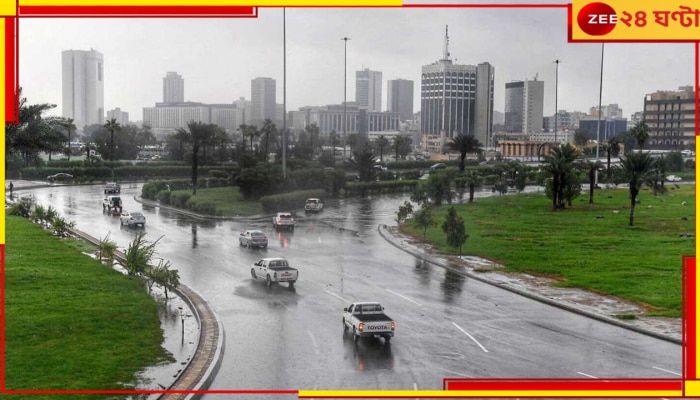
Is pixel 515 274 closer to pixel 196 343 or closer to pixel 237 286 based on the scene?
pixel 237 286

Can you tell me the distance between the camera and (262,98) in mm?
15797

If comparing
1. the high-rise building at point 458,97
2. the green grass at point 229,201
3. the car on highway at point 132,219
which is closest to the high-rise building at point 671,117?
the high-rise building at point 458,97

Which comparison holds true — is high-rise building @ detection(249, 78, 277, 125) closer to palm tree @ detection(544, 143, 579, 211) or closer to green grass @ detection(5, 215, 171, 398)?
green grass @ detection(5, 215, 171, 398)

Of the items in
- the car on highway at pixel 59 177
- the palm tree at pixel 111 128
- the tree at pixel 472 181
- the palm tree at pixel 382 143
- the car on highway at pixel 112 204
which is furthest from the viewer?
the tree at pixel 472 181

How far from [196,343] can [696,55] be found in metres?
8.77

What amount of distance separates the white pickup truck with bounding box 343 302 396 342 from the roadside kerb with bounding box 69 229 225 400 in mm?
2138

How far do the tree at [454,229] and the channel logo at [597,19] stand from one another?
7.94 metres

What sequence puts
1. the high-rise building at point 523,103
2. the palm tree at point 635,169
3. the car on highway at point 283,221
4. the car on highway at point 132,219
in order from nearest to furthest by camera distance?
the high-rise building at point 523,103 < the car on highway at point 283,221 < the car on highway at point 132,219 < the palm tree at point 635,169

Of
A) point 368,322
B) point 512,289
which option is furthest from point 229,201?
point 512,289

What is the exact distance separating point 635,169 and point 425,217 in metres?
6.93

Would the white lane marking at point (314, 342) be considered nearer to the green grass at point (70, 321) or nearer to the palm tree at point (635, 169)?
the green grass at point (70, 321)

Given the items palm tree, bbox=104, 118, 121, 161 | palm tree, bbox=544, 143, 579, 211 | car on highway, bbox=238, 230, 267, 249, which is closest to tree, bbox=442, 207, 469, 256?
palm tree, bbox=544, 143, 579, 211

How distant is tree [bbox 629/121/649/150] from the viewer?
15655mm

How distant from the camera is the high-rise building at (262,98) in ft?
51.2
